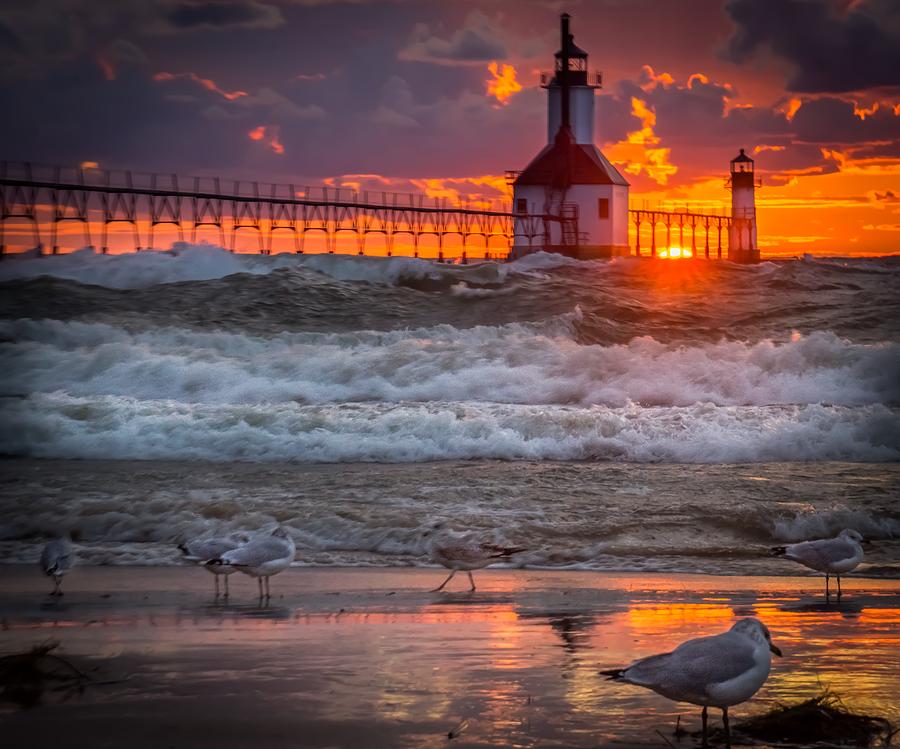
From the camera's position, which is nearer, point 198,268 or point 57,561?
point 57,561

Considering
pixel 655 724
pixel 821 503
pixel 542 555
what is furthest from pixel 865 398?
pixel 655 724

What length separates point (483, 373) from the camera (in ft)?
62.0

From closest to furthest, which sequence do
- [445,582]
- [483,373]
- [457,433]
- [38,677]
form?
1. [38,677]
2. [445,582]
3. [457,433]
4. [483,373]

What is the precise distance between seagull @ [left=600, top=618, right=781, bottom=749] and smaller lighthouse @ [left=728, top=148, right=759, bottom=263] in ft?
238

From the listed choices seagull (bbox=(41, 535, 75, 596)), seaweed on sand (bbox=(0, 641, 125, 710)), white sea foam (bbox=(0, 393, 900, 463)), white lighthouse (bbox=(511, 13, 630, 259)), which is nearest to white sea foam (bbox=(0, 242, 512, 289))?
white lighthouse (bbox=(511, 13, 630, 259))

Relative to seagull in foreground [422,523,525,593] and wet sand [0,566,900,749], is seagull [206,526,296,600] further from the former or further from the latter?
seagull in foreground [422,523,525,593]

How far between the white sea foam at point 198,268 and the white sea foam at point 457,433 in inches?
764

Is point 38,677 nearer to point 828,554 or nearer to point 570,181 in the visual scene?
point 828,554

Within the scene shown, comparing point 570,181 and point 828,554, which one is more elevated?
point 570,181

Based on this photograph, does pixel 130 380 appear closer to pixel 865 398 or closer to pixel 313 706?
pixel 865 398

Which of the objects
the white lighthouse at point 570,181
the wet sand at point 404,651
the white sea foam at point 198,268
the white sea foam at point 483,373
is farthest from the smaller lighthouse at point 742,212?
the wet sand at point 404,651

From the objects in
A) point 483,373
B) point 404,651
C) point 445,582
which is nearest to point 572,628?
point 404,651

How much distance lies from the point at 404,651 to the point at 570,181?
169ft

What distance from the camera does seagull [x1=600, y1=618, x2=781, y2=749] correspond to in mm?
3854
